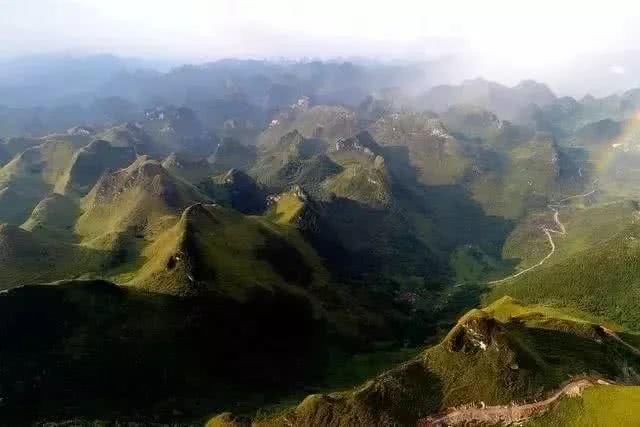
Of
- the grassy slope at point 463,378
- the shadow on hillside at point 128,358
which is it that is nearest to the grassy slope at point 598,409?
the grassy slope at point 463,378

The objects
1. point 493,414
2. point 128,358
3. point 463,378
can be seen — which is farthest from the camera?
point 128,358

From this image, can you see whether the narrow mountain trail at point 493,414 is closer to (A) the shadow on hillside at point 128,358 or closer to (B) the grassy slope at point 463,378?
(B) the grassy slope at point 463,378

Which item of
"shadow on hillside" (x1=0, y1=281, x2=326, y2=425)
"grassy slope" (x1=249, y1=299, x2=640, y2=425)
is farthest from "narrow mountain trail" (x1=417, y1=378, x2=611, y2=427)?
"shadow on hillside" (x1=0, y1=281, x2=326, y2=425)

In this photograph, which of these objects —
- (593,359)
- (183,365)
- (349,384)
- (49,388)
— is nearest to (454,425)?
(593,359)

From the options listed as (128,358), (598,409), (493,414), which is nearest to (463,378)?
(493,414)

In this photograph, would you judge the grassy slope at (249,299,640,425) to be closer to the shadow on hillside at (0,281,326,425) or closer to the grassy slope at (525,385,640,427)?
the grassy slope at (525,385,640,427)

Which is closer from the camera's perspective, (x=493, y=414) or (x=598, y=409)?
(x=598, y=409)

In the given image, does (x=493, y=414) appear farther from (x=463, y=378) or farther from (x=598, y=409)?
(x=598, y=409)
